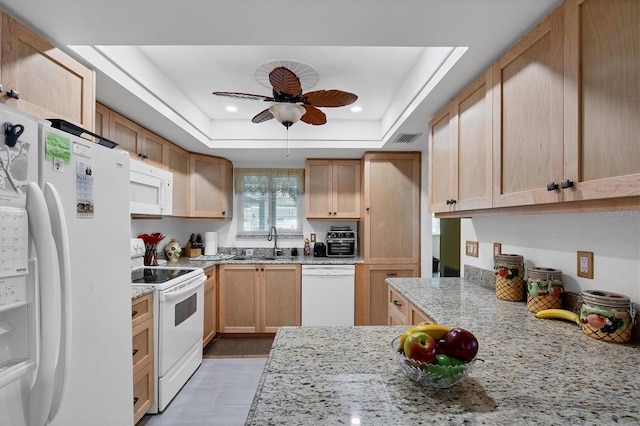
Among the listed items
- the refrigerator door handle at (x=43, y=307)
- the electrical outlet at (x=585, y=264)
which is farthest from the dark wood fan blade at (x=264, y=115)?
the electrical outlet at (x=585, y=264)

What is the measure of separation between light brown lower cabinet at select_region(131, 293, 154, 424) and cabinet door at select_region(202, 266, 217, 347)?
3.63ft

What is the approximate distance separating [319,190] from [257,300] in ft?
4.89

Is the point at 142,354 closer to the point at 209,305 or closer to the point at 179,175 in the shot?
the point at 209,305

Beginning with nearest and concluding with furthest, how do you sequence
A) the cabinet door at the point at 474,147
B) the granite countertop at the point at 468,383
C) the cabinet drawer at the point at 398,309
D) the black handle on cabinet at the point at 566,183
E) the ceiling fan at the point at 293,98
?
the granite countertop at the point at 468,383
the black handle on cabinet at the point at 566,183
the cabinet door at the point at 474,147
the ceiling fan at the point at 293,98
the cabinet drawer at the point at 398,309

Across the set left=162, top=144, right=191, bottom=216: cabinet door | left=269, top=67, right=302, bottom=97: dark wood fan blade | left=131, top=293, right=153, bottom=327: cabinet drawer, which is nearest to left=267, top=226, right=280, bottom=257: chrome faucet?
left=162, top=144, right=191, bottom=216: cabinet door

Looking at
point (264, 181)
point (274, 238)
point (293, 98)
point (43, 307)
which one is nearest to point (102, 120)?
point (293, 98)

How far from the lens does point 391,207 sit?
11.3 ft

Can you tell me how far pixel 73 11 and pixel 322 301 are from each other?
3027 mm

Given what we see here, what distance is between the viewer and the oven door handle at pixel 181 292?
206 cm

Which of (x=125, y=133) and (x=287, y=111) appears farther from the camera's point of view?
(x=125, y=133)

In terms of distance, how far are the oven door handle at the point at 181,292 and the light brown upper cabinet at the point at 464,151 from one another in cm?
200

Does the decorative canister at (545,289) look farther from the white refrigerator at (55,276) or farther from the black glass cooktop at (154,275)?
the black glass cooktop at (154,275)

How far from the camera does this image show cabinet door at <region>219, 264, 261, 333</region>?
3414 mm

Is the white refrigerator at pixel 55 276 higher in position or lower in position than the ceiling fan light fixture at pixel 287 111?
lower
